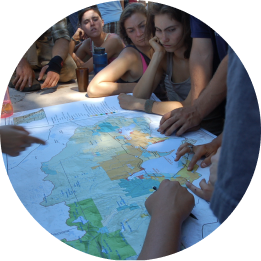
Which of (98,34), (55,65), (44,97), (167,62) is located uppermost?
(98,34)

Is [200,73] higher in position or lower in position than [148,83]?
higher

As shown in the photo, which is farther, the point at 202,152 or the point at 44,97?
the point at 44,97

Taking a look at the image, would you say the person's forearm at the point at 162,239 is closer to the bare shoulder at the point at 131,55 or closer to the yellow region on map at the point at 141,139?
the yellow region on map at the point at 141,139

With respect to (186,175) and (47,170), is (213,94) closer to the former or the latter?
(186,175)

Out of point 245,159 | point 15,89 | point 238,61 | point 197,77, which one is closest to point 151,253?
point 245,159

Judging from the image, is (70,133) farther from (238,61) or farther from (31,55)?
(31,55)

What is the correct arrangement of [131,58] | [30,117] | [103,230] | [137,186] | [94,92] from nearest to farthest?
1. [103,230]
2. [137,186]
3. [30,117]
4. [94,92]
5. [131,58]

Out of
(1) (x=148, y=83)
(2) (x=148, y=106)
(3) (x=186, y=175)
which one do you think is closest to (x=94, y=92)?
(1) (x=148, y=83)

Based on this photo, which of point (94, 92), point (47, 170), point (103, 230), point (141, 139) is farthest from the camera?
point (94, 92)
